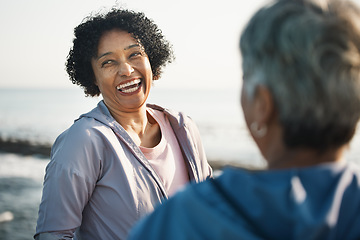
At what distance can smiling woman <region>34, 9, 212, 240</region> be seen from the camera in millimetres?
2379

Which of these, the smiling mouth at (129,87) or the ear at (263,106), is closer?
the ear at (263,106)

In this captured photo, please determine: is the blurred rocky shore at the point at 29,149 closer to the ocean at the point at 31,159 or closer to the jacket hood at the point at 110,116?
the ocean at the point at 31,159

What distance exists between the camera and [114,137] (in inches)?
102

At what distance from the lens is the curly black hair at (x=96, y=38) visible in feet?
9.80

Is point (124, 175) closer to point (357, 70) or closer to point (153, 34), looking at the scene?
point (153, 34)

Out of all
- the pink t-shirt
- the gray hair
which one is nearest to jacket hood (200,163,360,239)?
the gray hair

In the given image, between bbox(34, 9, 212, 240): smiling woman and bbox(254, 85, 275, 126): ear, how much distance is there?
1346mm

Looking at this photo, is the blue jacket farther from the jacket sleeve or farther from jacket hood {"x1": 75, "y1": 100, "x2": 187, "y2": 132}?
jacket hood {"x1": 75, "y1": 100, "x2": 187, "y2": 132}

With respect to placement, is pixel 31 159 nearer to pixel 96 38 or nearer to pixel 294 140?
pixel 96 38

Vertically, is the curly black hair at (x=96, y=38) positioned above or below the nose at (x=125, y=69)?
above

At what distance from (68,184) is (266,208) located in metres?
1.51

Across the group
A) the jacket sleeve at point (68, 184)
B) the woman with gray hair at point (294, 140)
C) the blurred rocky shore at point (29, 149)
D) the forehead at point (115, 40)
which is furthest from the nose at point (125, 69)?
the blurred rocky shore at point (29, 149)

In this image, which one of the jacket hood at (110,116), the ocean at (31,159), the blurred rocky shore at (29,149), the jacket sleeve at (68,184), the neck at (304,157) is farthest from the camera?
the blurred rocky shore at (29,149)

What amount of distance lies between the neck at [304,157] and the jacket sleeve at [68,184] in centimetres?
143
